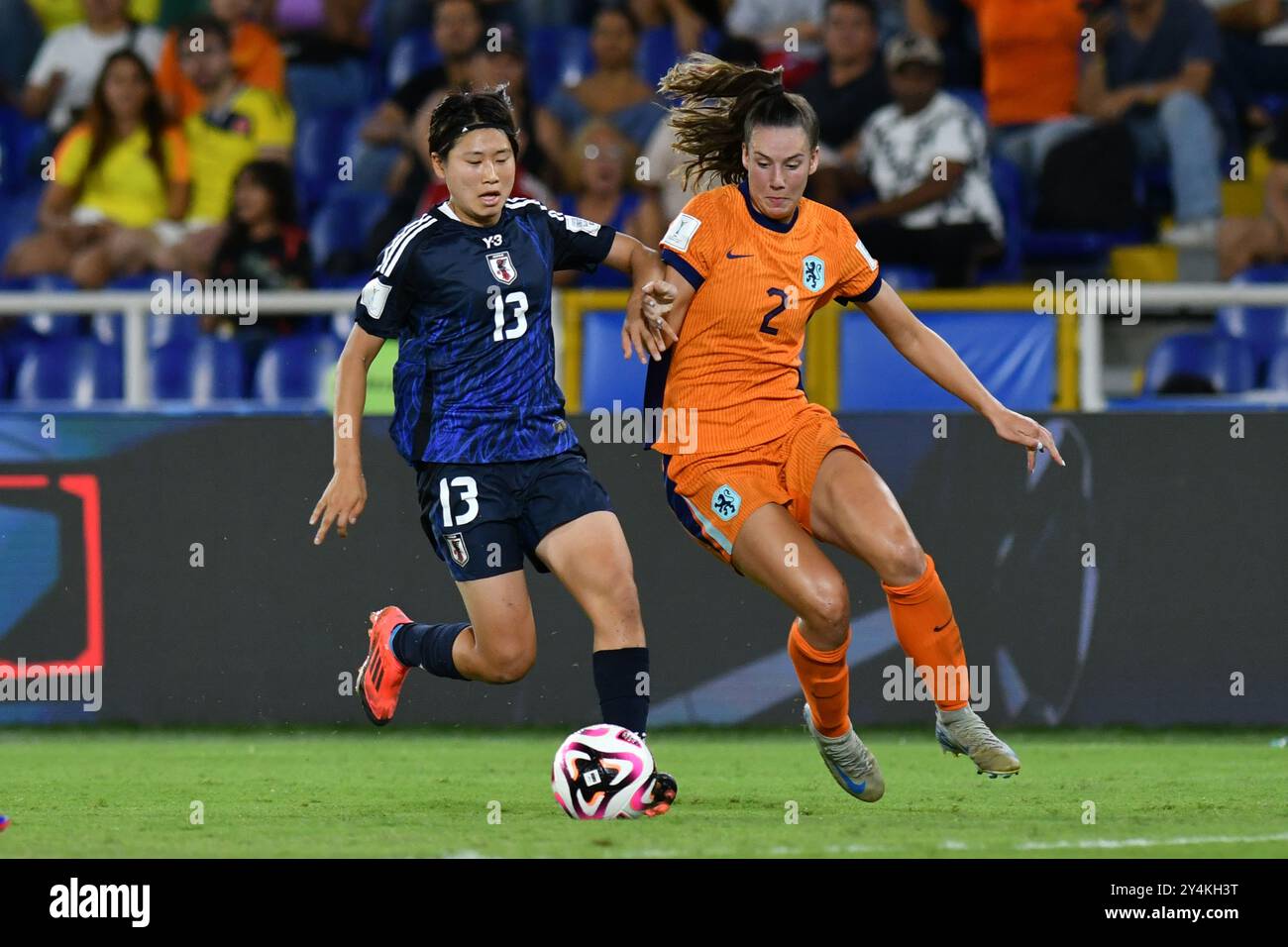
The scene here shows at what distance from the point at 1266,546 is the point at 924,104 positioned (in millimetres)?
3195

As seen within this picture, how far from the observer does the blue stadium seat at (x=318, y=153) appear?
12.5 m

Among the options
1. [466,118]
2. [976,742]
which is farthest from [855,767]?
[466,118]

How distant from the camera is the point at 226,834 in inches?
230

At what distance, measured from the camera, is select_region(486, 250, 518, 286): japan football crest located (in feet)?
21.4

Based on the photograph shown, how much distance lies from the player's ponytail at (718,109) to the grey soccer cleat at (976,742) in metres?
1.82

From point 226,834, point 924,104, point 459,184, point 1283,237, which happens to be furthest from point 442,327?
point 1283,237

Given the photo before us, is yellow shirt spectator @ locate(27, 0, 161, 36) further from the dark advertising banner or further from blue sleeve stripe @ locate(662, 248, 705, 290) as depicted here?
blue sleeve stripe @ locate(662, 248, 705, 290)

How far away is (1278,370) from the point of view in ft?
34.3

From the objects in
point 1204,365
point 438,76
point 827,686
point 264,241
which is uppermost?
point 438,76

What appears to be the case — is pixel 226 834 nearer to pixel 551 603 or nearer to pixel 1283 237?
pixel 551 603

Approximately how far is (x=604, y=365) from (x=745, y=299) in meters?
2.91

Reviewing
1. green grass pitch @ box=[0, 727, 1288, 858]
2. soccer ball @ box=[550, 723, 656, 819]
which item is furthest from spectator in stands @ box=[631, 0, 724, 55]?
soccer ball @ box=[550, 723, 656, 819]

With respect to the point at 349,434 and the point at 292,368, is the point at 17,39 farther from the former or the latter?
the point at 349,434
